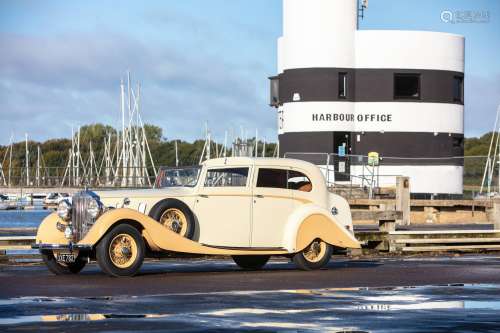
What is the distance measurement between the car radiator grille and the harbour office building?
3599 cm

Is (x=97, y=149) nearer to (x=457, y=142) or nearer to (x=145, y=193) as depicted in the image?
(x=457, y=142)

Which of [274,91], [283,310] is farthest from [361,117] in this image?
[283,310]

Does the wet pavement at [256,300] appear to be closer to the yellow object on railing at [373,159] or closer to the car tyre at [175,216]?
the car tyre at [175,216]

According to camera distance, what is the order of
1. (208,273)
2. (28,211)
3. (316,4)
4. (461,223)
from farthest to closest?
(28,211) < (316,4) < (461,223) < (208,273)

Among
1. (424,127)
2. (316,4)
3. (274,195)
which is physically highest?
(316,4)

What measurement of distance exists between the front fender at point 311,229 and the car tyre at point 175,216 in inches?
79.6

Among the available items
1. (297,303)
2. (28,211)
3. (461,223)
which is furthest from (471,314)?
(28,211)

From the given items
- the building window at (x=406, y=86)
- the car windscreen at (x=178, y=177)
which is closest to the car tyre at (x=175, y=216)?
the car windscreen at (x=178, y=177)

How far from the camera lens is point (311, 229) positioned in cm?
2159

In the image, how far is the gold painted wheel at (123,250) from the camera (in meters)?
19.5

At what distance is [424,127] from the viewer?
188 feet

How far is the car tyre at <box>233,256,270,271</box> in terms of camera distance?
73.8ft

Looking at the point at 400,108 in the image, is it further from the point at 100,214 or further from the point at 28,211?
the point at 28,211

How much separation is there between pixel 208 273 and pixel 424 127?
37.5 meters
